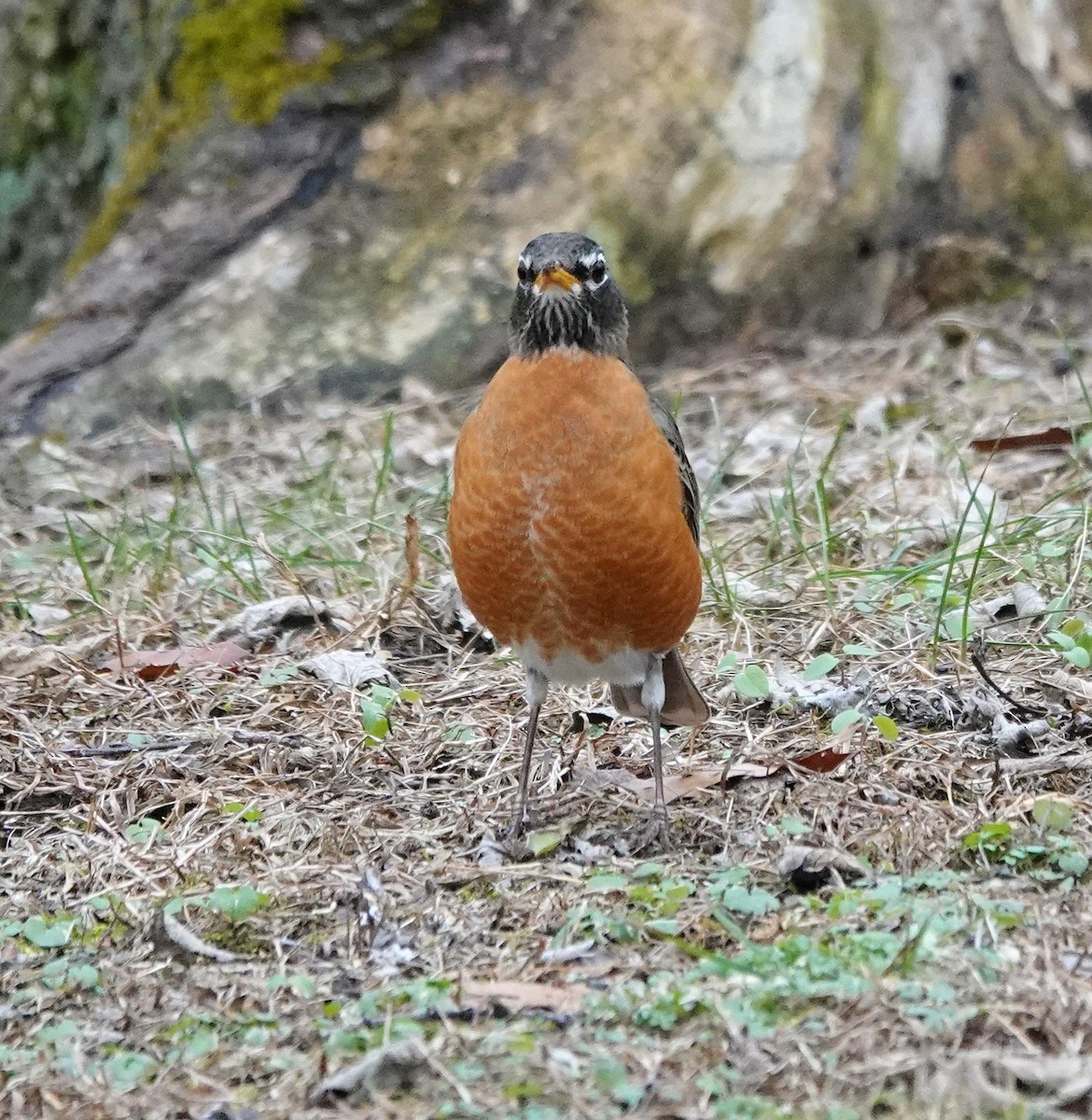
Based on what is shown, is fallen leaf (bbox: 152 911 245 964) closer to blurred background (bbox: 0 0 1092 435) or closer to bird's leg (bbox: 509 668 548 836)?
bird's leg (bbox: 509 668 548 836)

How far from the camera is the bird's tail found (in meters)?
4.69

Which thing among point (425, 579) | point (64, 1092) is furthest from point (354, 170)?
point (64, 1092)

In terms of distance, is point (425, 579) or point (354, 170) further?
point (354, 170)

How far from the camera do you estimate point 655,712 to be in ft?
15.1

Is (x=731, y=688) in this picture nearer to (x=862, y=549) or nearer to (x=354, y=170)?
(x=862, y=549)

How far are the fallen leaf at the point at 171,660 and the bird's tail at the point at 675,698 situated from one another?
144 centimetres

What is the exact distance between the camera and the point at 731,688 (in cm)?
512

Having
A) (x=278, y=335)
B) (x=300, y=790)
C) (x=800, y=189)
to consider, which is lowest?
(x=300, y=790)

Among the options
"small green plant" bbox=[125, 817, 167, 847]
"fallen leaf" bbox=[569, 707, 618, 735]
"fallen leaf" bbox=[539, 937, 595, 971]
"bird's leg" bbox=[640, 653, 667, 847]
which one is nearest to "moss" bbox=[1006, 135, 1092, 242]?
"fallen leaf" bbox=[569, 707, 618, 735]

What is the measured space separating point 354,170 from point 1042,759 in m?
4.90

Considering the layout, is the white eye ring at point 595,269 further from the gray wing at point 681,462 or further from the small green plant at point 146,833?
the small green plant at point 146,833

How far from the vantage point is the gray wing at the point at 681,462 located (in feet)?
14.8

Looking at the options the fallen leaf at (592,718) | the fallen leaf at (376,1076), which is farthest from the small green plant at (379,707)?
the fallen leaf at (376,1076)

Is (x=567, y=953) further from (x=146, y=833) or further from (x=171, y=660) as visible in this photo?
(x=171, y=660)
